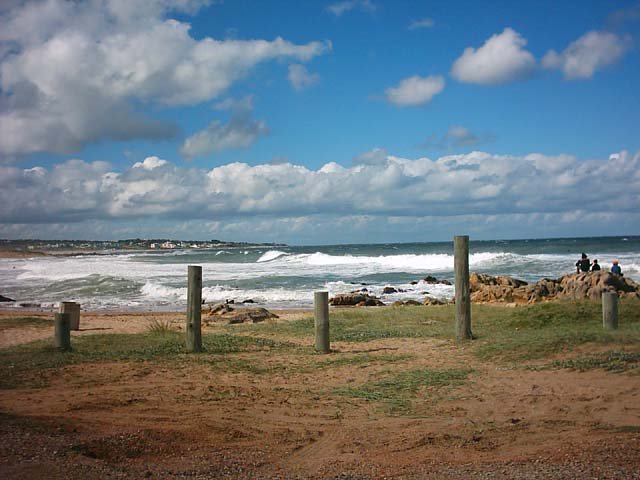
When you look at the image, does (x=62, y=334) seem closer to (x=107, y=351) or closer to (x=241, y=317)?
(x=107, y=351)

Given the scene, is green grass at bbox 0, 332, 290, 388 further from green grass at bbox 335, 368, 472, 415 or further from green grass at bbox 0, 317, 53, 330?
A: green grass at bbox 0, 317, 53, 330

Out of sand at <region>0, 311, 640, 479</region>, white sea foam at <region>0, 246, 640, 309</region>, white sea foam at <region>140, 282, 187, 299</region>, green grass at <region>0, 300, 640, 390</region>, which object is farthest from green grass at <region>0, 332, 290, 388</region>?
white sea foam at <region>140, 282, 187, 299</region>

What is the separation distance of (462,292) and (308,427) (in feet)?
19.8

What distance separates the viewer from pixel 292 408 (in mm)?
7156

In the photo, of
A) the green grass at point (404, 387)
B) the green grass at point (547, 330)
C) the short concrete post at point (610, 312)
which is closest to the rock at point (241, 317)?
the green grass at point (547, 330)

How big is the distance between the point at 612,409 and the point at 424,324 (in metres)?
8.33

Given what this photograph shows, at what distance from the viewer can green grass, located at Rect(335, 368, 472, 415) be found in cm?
733

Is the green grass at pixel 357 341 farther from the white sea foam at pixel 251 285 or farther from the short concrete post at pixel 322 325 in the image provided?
the white sea foam at pixel 251 285

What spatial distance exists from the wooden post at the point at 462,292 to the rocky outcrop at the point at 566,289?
6779 millimetres

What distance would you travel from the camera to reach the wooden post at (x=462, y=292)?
1151 centimetres

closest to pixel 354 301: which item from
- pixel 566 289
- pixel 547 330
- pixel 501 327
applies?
pixel 566 289

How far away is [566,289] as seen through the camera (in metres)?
18.4

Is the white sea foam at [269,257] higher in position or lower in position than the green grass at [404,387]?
higher

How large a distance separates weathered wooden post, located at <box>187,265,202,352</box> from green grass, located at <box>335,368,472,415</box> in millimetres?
3819
